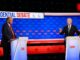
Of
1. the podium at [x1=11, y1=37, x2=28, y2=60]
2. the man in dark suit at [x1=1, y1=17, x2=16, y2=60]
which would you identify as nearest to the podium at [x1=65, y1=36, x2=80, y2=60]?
the podium at [x1=11, y1=37, x2=28, y2=60]

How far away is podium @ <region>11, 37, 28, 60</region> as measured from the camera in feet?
21.2

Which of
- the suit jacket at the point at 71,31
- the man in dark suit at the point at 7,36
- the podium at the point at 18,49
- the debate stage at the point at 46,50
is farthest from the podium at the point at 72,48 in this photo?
the man in dark suit at the point at 7,36

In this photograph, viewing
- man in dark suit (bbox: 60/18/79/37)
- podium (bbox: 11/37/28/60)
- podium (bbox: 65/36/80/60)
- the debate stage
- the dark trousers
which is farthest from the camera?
the debate stage

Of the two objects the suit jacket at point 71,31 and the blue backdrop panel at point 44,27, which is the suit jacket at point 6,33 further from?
the suit jacket at point 71,31

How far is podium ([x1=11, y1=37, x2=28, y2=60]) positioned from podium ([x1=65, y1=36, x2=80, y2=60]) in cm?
113

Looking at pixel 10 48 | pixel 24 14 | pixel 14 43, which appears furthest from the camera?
pixel 24 14

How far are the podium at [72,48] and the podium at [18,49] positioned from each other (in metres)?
1.13

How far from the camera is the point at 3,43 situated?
23.9 ft

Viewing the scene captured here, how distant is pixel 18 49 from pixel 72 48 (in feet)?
4.53

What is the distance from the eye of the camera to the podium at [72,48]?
21.6ft

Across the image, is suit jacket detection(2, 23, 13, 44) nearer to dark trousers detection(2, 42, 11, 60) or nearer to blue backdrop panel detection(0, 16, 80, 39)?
dark trousers detection(2, 42, 11, 60)
